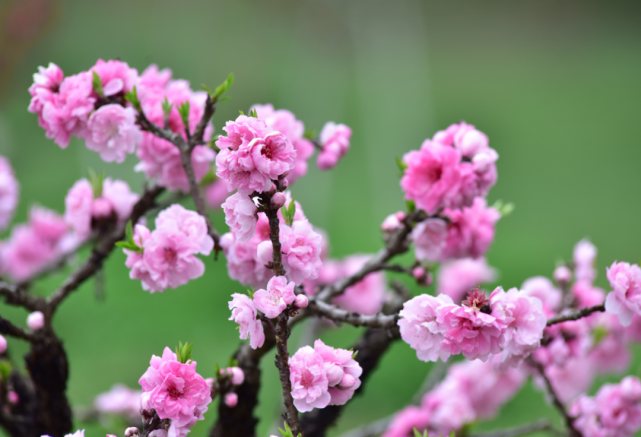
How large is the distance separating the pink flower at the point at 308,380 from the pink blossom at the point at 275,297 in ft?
0.13

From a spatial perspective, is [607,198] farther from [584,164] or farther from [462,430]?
[462,430]

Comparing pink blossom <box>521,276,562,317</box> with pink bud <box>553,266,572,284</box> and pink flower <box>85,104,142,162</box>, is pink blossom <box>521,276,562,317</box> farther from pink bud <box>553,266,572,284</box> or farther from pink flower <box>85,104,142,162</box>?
pink flower <box>85,104,142,162</box>

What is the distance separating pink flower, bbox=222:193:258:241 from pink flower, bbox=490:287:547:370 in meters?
0.21

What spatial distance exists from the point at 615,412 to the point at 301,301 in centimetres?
51

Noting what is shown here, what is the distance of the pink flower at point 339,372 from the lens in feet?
1.41

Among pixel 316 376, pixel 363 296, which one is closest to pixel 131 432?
pixel 316 376

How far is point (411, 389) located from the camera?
218 centimetres

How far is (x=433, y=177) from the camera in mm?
601

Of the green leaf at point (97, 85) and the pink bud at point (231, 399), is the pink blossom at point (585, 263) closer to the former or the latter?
the pink bud at point (231, 399)

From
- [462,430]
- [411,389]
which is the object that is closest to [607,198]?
[411,389]

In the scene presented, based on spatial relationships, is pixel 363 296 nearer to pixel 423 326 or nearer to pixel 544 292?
pixel 544 292

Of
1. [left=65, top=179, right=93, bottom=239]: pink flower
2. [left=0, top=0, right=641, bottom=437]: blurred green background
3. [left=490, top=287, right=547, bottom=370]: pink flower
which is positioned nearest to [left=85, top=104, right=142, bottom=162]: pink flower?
[left=65, top=179, right=93, bottom=239]: pink flower

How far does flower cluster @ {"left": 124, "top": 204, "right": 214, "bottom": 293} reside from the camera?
1.71 ft

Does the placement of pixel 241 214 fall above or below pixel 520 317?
above
